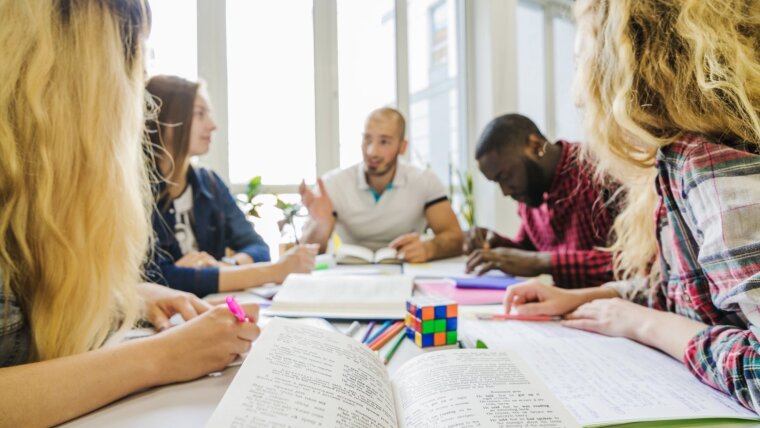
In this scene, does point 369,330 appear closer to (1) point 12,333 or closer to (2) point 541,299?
(2) point 541,299

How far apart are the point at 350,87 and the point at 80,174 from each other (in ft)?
8.86

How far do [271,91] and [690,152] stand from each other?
111 inches

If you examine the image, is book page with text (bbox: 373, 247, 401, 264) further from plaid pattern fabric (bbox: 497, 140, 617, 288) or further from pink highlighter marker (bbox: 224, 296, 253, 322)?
pink highlighter marker (bbox: 224, 296, 253, 322)

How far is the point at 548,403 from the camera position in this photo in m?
0.45

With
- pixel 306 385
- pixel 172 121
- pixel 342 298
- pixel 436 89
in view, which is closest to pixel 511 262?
pixel 342 298

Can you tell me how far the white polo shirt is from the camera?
7.38 ft

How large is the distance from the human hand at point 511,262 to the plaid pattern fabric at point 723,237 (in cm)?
66

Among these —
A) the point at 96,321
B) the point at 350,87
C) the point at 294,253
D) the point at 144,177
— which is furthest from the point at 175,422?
the point at 350,87

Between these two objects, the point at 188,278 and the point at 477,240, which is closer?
the point at 188,278

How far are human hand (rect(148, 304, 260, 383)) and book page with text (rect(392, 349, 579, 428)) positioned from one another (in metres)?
0.22

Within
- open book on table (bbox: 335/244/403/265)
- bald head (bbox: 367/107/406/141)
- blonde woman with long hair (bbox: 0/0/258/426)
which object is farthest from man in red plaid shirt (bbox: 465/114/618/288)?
blonde woman with long hair (bbox: 0/0/258/426)

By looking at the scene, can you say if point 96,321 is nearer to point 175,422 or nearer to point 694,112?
point 175,422

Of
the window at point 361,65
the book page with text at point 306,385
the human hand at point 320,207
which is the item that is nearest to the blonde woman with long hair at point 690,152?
the book page with text at point 306,385

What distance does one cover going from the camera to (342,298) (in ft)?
2.94
